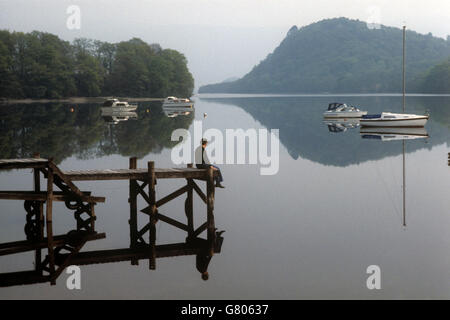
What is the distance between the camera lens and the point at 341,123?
325ft

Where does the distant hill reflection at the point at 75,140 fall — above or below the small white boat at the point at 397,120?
below

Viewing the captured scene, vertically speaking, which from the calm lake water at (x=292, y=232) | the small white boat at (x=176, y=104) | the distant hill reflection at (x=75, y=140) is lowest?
the calm lake water at (x=292, y=232)

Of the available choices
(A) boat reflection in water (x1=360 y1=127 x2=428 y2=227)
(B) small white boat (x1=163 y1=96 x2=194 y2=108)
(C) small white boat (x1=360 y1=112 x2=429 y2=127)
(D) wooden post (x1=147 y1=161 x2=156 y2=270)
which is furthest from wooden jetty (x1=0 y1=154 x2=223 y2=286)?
(B) small white boat (x1=163 y1=96 x2=194 y2=108)

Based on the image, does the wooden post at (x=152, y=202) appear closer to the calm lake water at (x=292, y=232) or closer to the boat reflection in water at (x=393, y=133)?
the calm lake water at (x=292, y=232)

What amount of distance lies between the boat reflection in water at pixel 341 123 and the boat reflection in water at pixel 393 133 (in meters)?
6.06

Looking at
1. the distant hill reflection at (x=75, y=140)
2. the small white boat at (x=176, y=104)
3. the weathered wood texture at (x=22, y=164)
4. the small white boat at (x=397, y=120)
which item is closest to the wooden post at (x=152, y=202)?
the weathered wood texture at (x=22, y=164)

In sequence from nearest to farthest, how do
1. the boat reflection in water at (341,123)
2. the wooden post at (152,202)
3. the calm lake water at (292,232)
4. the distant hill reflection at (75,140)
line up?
the calm lake water at (292,232), the wooden post at (152,202), the distant hill reflection at (75,140), the boat reflection in water at (341,123)

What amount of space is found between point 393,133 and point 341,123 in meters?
23.4

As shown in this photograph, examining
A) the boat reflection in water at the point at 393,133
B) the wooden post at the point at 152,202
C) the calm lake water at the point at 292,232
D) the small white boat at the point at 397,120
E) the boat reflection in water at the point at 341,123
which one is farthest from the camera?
the boat reflection in water at the point at 341,123

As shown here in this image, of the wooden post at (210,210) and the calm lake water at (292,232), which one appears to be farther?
the wooden post at (210,210)

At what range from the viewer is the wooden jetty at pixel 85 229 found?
2059cm

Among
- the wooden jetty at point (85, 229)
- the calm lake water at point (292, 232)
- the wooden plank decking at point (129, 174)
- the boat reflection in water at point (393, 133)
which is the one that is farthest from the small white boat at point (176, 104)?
the wooden plank decking at point (129, 174)

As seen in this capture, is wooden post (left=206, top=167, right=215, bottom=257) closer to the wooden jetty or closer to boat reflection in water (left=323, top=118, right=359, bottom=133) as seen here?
the wooden jetty

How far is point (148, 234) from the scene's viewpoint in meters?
24.0
